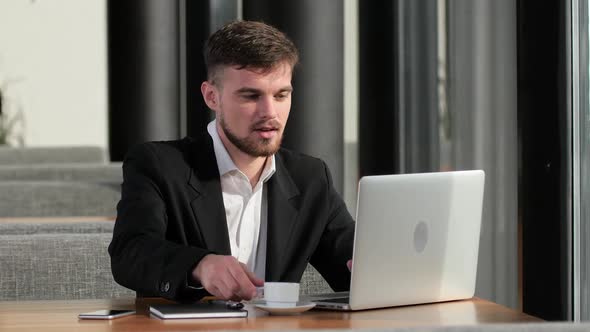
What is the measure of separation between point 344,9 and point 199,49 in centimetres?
127

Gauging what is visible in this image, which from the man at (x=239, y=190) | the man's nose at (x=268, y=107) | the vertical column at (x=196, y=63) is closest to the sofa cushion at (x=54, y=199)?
the vertical column at (x=196, y=63)

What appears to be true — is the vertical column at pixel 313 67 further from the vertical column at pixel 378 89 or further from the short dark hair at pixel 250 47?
the short dark hair at pixel 250 47

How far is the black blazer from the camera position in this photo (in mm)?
2064

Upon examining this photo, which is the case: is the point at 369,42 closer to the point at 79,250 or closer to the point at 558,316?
the point at 79,250

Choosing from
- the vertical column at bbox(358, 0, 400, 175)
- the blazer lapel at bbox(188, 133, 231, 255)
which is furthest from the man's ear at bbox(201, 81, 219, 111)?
the vertical column at bbox(358, 0, 400, 175)

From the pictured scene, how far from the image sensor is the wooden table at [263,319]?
1.73 metres

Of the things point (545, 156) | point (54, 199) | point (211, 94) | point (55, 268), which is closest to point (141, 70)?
point (54, 199)

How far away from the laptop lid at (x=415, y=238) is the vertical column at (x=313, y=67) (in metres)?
1.88

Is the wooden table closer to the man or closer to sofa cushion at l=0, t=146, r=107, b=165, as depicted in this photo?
the man

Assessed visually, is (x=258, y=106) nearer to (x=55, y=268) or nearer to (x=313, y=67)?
(x=55, y=268)

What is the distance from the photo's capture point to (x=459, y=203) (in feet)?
6.49

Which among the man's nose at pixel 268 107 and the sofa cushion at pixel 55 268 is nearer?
the man's nose at pixel 268 107

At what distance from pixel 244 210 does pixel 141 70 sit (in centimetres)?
427

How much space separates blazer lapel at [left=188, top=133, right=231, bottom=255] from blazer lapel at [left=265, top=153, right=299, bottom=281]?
0.11 meters
